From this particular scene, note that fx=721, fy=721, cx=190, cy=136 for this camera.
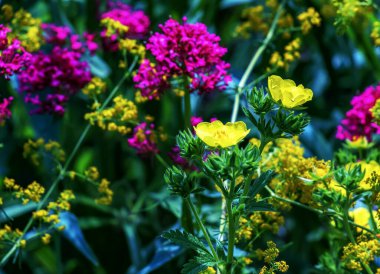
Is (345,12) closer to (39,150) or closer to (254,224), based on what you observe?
(254,224)

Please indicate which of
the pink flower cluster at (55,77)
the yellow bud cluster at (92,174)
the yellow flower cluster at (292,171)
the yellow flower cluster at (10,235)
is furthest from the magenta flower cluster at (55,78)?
the yellow flower cluster at (292,171)

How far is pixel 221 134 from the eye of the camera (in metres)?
0.91

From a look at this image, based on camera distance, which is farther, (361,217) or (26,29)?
(26,29)

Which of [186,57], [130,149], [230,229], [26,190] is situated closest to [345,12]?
[186,57]

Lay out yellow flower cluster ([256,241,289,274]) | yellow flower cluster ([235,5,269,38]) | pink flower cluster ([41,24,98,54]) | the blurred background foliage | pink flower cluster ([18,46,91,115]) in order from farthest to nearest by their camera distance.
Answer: the blurred background foliage < yellow flower cluster ([235,5,269,38]) < pink flower cluster ([41,24,98,54]) < pink flower cluster ([18,46,91,115]) < yellow flower cluster ([256,241,289,274])

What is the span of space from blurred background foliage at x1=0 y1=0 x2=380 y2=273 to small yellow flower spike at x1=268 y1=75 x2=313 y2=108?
2.04 feet

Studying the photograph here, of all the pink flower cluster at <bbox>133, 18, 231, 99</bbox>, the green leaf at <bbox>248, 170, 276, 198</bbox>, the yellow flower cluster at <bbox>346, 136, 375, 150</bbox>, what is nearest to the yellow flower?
the yellow flower cluster at <bbox>346, 136, 375, 150</bbox>

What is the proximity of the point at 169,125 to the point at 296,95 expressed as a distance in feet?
3.76

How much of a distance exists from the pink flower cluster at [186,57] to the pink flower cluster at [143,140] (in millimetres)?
80

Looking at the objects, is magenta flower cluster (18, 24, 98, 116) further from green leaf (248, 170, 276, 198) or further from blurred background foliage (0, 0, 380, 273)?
green leaf (248, 170, 276, 198)

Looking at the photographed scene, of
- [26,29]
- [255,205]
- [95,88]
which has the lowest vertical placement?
[255,205]

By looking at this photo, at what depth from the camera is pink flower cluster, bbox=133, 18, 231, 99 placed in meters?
1.16

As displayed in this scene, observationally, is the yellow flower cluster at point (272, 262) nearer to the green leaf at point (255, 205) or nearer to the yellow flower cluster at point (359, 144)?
the green leaf at point (255, 205)

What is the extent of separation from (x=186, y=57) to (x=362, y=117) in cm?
36
